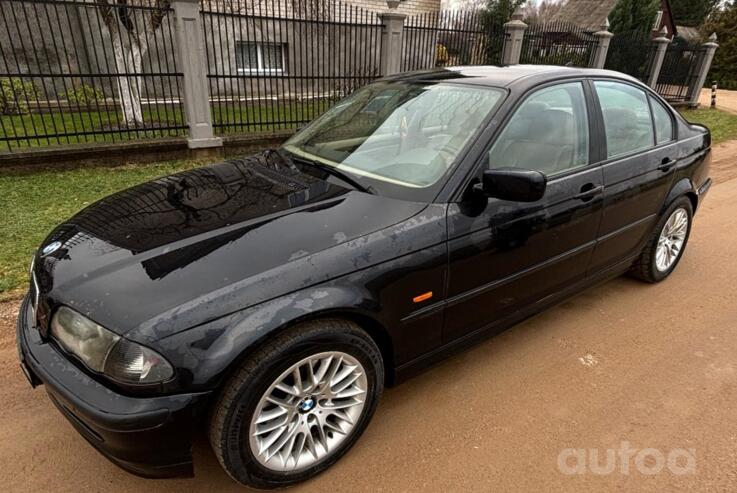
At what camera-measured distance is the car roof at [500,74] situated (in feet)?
9.07

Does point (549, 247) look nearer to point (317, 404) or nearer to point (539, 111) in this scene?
point (539, 111)

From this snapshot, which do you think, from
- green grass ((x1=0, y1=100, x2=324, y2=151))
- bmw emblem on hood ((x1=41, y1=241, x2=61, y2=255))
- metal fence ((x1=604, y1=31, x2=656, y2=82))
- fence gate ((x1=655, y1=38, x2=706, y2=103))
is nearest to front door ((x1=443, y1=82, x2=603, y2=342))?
bmw emblem on hood ((x1=41, y1=241, x2=61, y2=255))

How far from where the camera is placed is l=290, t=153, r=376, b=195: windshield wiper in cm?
246

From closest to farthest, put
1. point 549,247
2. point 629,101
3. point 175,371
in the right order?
1. point 175,371
2. point 549,247
3. point 629,101

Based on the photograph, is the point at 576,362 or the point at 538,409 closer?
the point at 538,409

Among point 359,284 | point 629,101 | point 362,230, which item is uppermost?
point 629,101

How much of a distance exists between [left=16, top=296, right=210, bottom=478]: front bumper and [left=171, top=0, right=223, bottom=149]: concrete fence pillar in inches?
231

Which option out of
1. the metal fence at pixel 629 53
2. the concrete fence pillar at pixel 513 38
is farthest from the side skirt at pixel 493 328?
the metal fence at pixel 629 53

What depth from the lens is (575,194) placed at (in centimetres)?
282

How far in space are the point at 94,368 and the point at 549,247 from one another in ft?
7.65

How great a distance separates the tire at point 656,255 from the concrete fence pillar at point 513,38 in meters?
7.68

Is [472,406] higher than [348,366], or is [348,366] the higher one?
[348,366]

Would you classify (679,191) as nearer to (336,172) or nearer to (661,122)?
(661,122)

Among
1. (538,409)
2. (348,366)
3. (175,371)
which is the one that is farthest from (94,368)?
(538,409)
